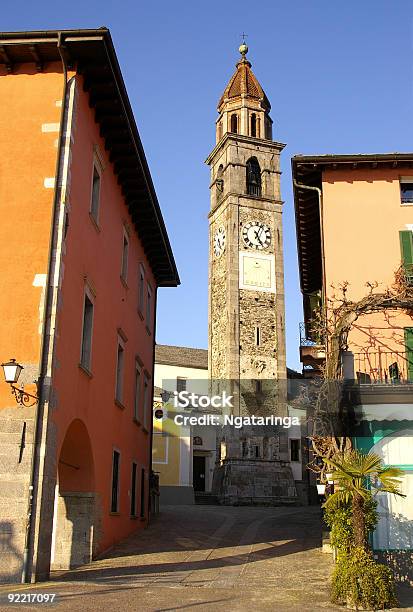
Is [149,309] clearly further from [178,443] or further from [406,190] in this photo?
[178,443]

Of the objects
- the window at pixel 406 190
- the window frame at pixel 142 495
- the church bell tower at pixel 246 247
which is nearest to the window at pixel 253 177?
the church bell tower at pixel 246 247

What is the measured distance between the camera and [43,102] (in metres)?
13.9

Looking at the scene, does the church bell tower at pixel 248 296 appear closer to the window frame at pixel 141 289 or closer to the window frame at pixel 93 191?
the window frame at pixel 141 289

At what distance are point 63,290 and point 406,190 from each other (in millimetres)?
9996

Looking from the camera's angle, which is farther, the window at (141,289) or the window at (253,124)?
the window at (253,124)

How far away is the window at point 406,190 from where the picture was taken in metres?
18.5

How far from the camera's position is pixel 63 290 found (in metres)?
13.0

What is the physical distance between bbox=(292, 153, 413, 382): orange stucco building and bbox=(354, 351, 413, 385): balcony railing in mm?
248

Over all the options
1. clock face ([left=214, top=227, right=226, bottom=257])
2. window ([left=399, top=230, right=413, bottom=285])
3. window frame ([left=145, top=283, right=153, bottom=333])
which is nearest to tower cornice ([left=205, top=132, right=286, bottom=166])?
clock face ([left=214, top=227, right=226, bottom=257])

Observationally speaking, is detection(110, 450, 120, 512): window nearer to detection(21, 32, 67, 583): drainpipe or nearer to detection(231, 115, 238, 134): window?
detection(21, 32, 67, 583): drainpipe

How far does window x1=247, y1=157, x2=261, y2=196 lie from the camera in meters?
49.9

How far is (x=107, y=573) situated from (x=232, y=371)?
101 ft

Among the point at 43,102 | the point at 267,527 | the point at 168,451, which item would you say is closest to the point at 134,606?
the point at 43,102

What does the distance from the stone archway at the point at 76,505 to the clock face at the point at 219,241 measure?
33.7 meters
